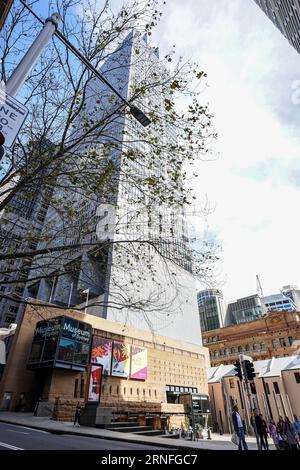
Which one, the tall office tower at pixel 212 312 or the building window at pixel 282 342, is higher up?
the tall office tower at pixel 212 312

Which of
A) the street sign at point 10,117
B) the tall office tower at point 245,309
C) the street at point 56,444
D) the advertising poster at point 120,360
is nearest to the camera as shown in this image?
the street sign at point 10,117

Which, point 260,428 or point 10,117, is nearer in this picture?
point 10,117

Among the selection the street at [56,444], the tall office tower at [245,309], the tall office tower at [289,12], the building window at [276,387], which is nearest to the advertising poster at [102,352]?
the building window at [276,387]

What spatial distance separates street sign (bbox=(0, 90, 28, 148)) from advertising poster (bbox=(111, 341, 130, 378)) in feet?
129

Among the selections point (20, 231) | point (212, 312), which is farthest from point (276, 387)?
point (212, 312)

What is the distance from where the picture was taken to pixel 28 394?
2983 cm

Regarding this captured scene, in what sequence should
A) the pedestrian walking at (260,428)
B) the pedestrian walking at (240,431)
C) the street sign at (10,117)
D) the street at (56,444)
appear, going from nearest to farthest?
the street sign at (10,117) < the street at (56,444) < the pedestrian walking at (240,431) < the pedestrian walking at (260,428)

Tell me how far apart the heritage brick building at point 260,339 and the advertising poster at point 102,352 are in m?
35.5

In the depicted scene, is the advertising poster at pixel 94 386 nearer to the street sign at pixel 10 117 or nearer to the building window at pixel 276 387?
the street sign at pixel 10 117

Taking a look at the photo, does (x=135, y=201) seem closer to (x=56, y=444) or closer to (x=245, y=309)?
(x=56, y=444)

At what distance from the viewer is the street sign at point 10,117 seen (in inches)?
115

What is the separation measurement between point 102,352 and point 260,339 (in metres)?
38.2

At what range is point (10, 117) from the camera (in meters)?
3.05
